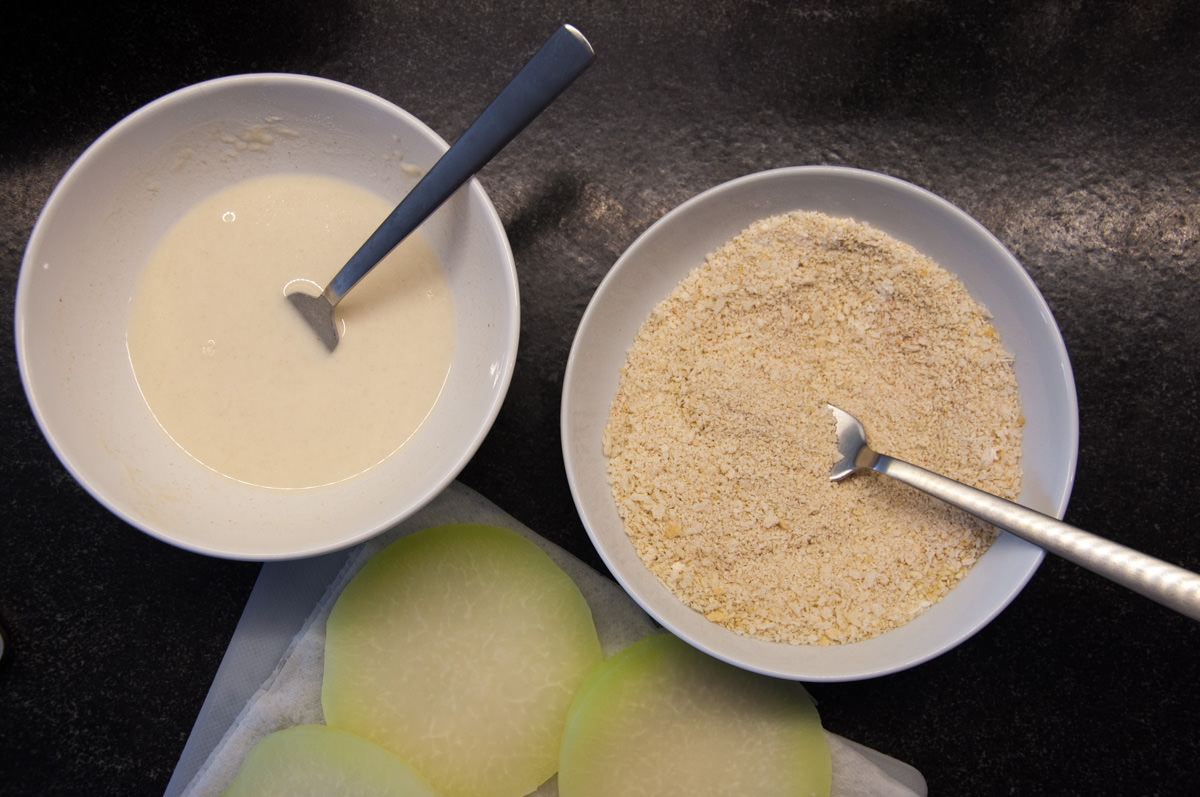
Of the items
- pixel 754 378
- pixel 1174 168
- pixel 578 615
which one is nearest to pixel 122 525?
pixel 578 615

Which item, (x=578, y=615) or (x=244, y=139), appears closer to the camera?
(x=244, y=139)

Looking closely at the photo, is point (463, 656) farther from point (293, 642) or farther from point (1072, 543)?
point (1072, 543)

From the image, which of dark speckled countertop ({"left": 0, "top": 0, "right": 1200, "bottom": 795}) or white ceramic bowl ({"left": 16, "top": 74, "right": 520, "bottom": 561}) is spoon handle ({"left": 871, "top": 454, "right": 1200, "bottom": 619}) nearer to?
dark speckled countertop ({"left": 0, "top": 0, "right": 1200, "bottom": 795})

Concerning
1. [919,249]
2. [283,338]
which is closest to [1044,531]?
[919,249]

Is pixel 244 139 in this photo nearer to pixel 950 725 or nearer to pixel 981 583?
pixel 981 583

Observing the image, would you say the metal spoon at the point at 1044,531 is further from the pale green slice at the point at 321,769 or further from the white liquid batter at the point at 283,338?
the pale green slice at the point at 321,769
